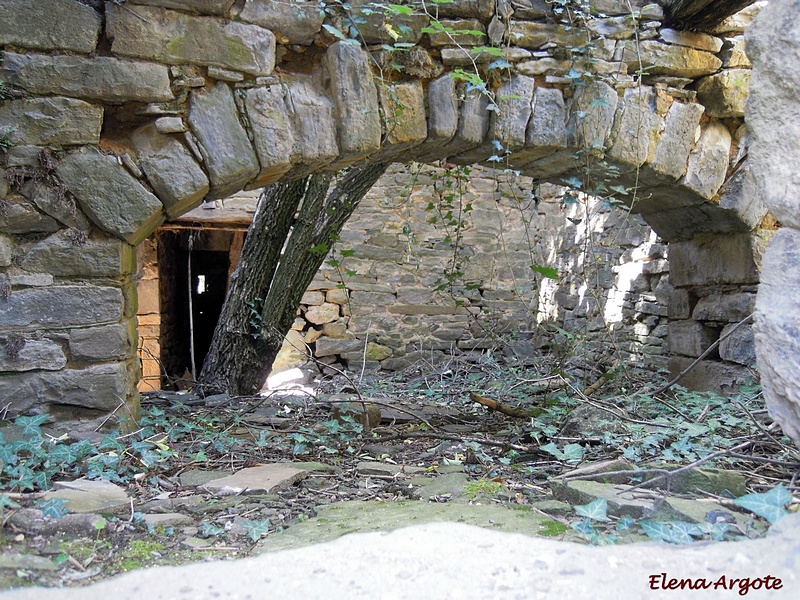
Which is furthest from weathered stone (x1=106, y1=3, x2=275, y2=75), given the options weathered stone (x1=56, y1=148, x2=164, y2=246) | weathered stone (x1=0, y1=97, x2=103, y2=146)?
weathered stone (x1=56, y1=148, x2=164, y2=246)

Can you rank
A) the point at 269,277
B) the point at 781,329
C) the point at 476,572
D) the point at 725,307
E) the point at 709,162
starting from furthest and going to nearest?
the point at 269,277 → the point at 725,307 → the point at 709,162 → the point at 781,329 → the point at 476,572

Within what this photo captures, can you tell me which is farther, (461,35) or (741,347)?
(741,347)

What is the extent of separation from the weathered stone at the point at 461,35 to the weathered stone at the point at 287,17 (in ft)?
1.85

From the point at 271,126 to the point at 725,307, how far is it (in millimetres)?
2892

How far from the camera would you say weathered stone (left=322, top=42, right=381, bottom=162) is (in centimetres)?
279

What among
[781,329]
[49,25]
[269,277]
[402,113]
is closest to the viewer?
[781,329]

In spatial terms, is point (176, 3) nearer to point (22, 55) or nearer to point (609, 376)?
point (22, 55)

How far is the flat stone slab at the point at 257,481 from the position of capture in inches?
84.8

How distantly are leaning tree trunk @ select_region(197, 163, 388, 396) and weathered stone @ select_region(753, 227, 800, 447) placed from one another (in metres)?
2.94

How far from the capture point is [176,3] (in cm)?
253

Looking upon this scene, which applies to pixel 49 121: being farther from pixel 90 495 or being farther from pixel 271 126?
pixel 90 495

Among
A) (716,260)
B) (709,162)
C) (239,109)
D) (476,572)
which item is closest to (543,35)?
(709,162)

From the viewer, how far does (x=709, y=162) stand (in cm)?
354

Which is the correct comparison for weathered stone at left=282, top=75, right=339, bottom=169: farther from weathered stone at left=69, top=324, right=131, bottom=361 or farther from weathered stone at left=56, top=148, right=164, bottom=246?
weathered stone at left=69, top=324, right=131, bottom=361
